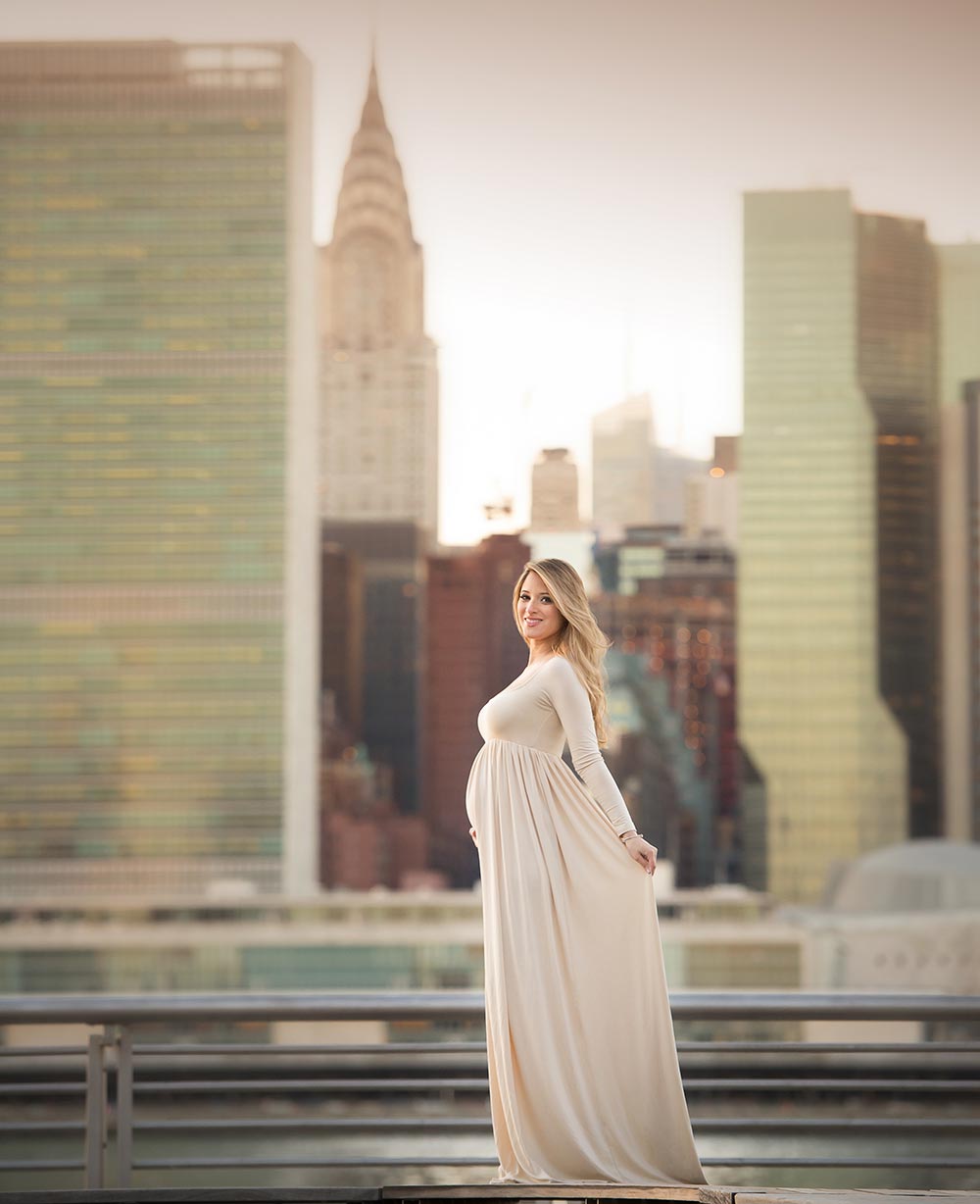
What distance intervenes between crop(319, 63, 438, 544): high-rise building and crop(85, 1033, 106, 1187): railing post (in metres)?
53.8

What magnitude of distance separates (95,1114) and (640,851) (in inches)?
48.4

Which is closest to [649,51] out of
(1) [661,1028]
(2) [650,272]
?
(2) [650,272]

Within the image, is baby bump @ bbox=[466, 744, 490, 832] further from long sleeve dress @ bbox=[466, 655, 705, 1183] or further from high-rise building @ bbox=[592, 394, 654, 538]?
high-rise building @ bbox=[592, 394, 654, 538]

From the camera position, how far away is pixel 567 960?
247 centimetres

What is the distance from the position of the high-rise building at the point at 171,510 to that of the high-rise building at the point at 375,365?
5657 millimetres

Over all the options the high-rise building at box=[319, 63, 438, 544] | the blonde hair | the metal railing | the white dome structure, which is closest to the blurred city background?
the high-rise building at box=[319, 63, 438, 544]

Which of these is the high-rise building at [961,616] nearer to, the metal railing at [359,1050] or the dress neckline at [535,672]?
the metal railing at [359,1050]

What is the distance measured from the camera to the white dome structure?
37.4 m

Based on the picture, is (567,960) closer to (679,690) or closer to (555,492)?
(679,690)

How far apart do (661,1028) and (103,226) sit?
5248cm

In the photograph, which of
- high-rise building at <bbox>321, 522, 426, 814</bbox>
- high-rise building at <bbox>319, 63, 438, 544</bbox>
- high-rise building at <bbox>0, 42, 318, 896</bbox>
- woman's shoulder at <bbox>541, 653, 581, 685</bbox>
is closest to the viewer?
woman's shoulder at <bbox>541, 653, 581, 685</bbox>

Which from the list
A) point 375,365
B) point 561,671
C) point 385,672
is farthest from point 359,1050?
point 375,365

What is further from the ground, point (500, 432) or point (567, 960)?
point (500, 432)

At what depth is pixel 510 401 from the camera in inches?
2108
